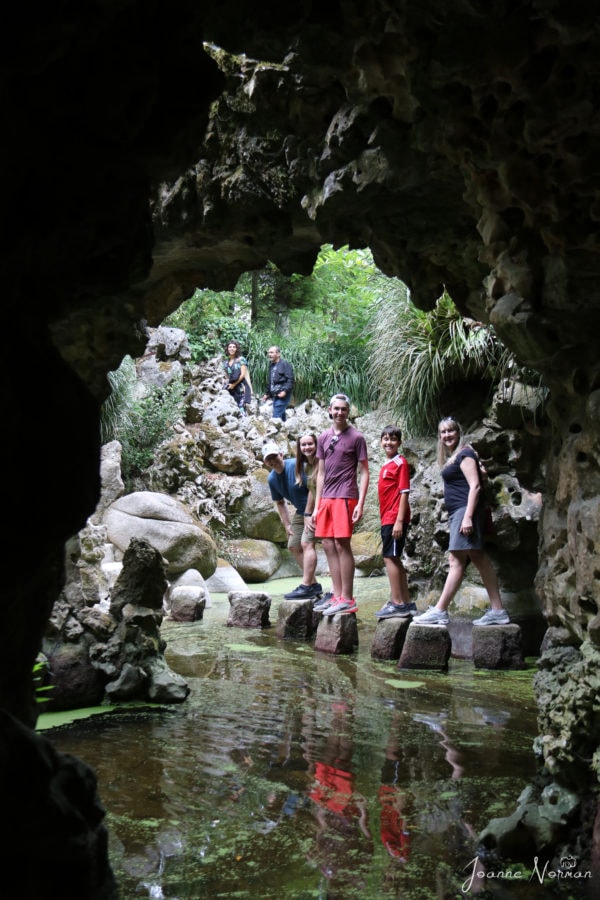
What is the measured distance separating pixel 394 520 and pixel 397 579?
0.55m

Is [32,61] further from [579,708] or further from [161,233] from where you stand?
[161,233]

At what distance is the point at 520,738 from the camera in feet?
15.0

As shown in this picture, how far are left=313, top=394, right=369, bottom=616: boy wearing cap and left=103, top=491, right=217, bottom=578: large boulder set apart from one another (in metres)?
3.93

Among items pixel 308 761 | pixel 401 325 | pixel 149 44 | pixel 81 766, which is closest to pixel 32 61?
pixel 149 44

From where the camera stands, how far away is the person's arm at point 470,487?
21.6 ft

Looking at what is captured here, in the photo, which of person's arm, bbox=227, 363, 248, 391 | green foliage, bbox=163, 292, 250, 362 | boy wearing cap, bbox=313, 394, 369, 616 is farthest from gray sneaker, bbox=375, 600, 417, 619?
green foliage, bbox=163, 292, 250, 362

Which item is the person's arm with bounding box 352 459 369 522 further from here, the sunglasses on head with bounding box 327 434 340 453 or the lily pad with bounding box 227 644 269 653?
the lily pad with bounding box 227 644 269 653

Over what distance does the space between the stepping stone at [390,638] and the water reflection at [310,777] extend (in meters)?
0.38

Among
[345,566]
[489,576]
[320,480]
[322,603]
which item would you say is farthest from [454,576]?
[322,603]

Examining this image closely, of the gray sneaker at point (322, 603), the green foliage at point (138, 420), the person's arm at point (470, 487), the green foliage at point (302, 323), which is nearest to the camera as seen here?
the person's arm at point (470, 487)

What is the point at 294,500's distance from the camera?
884 centimetres

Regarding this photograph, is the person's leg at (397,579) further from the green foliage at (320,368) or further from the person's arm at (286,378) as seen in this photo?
the green foliage at (320,368)

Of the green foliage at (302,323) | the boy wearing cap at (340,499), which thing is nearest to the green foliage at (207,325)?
the green foliage at (302,323)

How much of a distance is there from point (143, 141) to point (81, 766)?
1.88m
